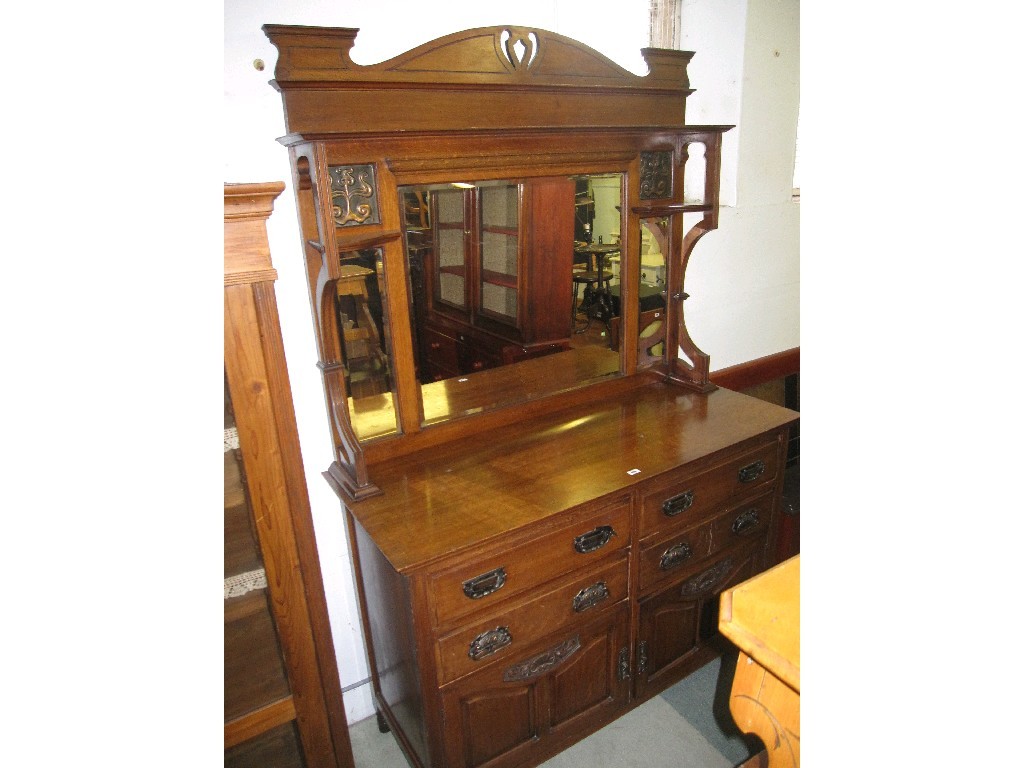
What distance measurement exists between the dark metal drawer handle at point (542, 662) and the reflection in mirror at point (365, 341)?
72cm

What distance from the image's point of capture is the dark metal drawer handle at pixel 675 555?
180 centimetres

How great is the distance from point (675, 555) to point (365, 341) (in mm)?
1091

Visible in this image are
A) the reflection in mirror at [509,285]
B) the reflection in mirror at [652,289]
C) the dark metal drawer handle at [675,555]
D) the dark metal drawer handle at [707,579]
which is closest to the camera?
the reflection in mirror at [509,285]

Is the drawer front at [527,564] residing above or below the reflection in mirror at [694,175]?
below

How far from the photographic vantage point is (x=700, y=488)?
1.80 m

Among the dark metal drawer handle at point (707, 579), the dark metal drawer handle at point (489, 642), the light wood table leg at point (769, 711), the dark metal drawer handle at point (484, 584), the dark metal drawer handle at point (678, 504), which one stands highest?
the light wood table leg at point (769, 711)

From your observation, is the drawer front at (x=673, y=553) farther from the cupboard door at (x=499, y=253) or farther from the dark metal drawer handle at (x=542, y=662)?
the cupboard door at (x=499, y=253)

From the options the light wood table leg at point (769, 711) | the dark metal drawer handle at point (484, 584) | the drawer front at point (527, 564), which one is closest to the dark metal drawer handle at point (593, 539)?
the drawer front at point (527, 564)

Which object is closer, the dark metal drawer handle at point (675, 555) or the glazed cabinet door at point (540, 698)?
the glazed cabinet door at point (540, 698)

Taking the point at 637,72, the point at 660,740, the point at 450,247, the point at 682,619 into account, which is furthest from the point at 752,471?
the point at 637,72
